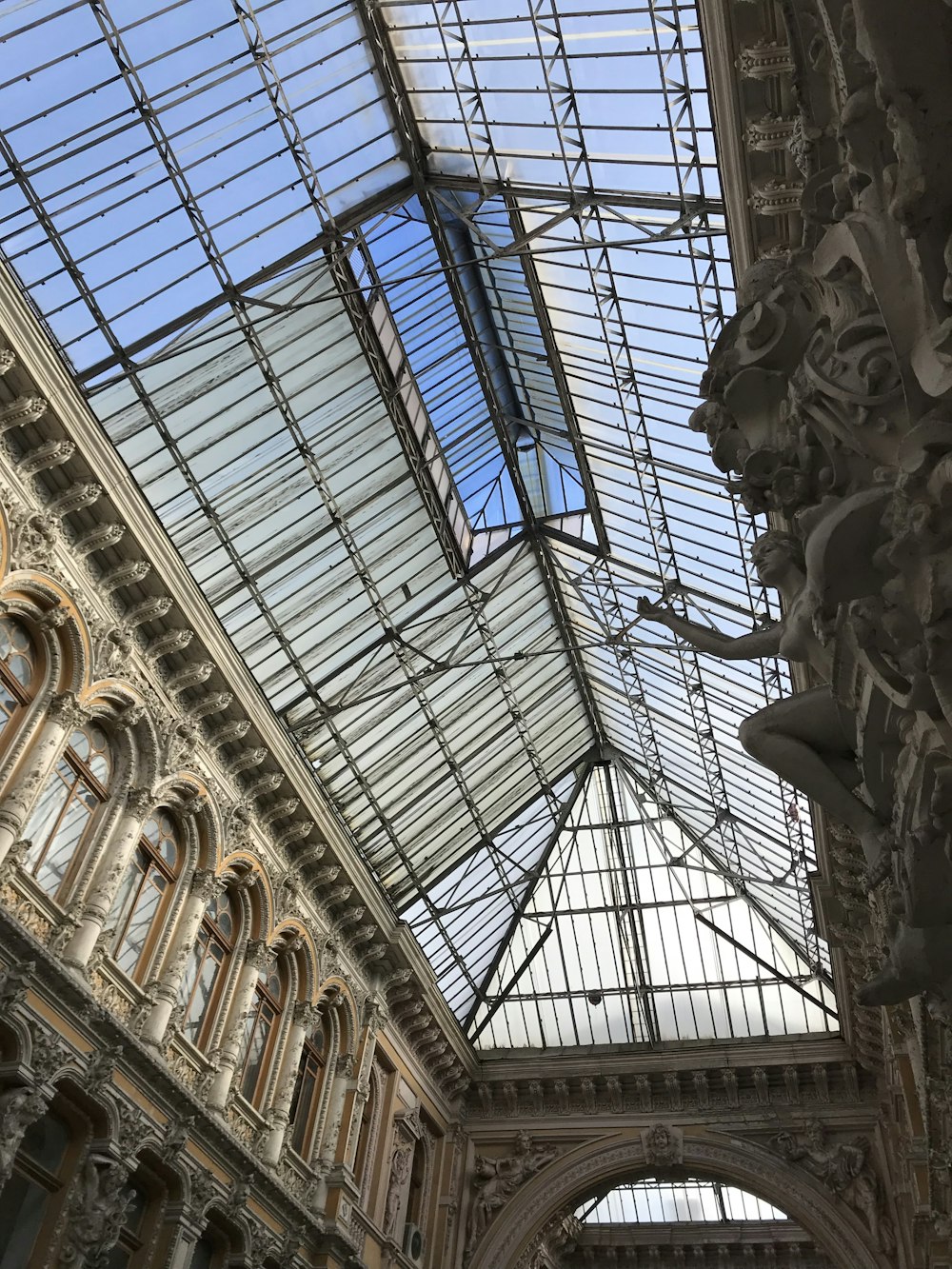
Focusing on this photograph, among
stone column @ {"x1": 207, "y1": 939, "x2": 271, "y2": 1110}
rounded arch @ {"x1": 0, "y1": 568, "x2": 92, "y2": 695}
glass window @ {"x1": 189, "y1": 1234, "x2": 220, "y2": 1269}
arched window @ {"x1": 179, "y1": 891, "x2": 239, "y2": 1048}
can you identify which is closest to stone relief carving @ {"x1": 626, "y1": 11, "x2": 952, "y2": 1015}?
rounded arch @ {"x1": 0, "y1": 568, "x2": 92, "y2": 695}

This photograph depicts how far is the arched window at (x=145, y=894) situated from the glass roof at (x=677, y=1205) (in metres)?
22.9

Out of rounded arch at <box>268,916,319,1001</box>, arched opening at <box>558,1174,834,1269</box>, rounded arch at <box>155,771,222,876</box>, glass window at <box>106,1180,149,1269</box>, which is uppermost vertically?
arched opening at <box>558,1174,834,1269</box>

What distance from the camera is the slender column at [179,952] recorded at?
1450cm

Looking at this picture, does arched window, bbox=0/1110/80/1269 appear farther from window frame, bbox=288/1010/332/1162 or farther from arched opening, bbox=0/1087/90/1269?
window frame, bbox=288/1010/332/1162

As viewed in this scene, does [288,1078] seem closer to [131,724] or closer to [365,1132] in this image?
[365,1132]

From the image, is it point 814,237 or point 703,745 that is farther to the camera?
point 703,745

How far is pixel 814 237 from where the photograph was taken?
7.04 m

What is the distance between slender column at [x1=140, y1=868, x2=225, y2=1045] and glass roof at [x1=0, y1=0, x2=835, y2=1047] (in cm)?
394

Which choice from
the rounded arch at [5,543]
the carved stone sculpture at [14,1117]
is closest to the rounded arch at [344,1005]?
the carved stone sculpture at [14,1117]

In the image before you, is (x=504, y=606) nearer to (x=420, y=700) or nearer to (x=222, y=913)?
(x=420, y=700)

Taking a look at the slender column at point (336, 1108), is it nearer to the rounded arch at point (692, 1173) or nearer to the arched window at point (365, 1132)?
the arched window at point (365, 1132)

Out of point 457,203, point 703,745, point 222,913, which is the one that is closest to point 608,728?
point 703,745

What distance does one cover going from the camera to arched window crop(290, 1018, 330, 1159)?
62.0 feet

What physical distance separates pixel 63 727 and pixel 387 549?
7.60m
